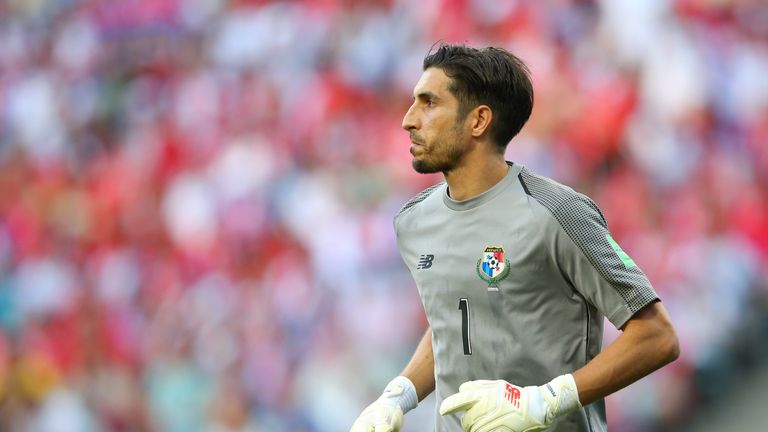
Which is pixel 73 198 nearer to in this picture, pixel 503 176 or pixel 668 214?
pixel 668 214

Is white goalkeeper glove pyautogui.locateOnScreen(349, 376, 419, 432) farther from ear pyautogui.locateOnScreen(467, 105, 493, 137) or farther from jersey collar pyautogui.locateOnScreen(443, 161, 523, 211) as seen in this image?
ear pyautogui.locateOnScreen(467, 105, 493, 137)

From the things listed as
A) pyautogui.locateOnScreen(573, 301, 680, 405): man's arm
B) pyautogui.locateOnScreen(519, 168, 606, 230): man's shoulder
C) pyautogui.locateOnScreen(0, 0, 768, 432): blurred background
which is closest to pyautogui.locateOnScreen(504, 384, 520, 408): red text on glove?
pyautogui.locateOnScreen(573, 301, 680, 405): man's arm

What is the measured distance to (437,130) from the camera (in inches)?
113

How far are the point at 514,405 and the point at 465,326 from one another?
325 mm

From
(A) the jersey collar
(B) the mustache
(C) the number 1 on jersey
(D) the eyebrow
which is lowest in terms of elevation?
(C) the number 1 on jersey

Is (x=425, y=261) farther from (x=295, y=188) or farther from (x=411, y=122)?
(x=295, y=188)

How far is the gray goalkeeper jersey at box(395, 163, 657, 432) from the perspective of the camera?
2.62 m

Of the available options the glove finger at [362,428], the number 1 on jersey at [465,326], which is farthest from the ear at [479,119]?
the glove finger at [362,428]

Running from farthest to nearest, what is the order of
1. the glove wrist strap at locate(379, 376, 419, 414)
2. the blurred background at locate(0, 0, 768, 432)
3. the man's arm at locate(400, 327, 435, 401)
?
the blurred background at locate(0, 0, 768, 432)
the man's arm at locate(400, 327, 435, 401)
the glove wrist strap at locate(379, 376, 419, 414)

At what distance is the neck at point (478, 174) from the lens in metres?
2.89

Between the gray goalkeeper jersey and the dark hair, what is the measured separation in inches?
5.6

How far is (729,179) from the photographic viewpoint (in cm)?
533

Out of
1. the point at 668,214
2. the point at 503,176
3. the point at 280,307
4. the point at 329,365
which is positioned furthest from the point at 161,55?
the point at 503,176

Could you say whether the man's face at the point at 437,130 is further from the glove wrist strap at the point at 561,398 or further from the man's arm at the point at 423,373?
the glove wrist strap at the point at 561,398
